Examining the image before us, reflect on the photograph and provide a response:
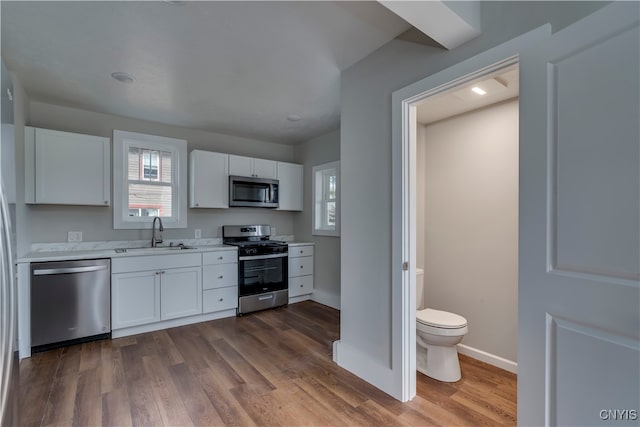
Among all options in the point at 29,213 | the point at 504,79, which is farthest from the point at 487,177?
the point at 29,213

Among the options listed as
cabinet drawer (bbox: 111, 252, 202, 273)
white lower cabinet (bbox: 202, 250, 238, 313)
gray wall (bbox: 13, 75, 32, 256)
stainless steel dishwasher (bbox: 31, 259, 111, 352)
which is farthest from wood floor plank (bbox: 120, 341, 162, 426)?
gray wall (bbox: 13, 75, 32, 256)

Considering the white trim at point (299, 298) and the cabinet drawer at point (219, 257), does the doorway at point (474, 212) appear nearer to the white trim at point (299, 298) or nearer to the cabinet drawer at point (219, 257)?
the white trim at point (299, 298)

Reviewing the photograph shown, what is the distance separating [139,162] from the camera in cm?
365

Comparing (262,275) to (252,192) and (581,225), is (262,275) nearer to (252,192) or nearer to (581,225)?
(252,192)

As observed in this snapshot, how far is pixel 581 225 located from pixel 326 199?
344cm

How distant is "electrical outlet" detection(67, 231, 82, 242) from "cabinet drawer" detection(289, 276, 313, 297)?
2.53 metres

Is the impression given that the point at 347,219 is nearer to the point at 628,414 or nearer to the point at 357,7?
the point at 357,7

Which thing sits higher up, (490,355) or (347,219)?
(347,219)

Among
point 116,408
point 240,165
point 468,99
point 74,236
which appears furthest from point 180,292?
point 468,99

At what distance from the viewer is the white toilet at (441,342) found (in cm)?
220

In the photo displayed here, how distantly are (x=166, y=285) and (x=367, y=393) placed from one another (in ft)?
7.84

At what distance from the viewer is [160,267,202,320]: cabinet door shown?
10.7 feet

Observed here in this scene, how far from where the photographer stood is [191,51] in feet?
7.14

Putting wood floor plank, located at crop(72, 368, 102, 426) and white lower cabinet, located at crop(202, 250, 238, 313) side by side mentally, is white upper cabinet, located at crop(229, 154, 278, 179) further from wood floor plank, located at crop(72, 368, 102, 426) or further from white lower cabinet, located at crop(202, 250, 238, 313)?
wood floor plank, located at crop(72, 368, 102, 426)
